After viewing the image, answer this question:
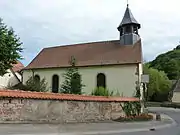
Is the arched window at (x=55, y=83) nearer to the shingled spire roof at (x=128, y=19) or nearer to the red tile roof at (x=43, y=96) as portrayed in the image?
the shingled spire roof at (x=128, y=19)

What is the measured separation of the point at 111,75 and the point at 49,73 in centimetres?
885

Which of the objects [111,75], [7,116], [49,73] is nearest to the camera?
[7,116]

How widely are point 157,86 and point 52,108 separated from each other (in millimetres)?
47136

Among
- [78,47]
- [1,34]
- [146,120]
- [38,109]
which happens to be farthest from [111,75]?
[38,109]

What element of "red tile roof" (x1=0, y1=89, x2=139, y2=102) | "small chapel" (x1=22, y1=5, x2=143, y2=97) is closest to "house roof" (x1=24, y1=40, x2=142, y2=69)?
"small chapel" (x1=22, y1=5, x2=143, y2=97)

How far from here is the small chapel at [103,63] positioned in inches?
1358

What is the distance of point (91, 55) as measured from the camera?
38.5 metres

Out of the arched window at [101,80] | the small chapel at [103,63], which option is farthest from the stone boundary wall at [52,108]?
the arched window at [101,80]

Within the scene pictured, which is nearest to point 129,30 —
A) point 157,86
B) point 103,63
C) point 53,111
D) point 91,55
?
point 91,55

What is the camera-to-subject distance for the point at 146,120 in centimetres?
2355

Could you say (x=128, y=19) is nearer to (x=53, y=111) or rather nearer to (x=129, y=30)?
(x=129, y=30)

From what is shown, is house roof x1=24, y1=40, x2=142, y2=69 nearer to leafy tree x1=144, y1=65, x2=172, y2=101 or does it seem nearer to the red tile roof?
the red tile roof

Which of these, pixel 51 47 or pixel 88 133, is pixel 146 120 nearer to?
pixel 88 133

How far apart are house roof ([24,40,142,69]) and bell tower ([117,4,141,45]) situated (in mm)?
658
